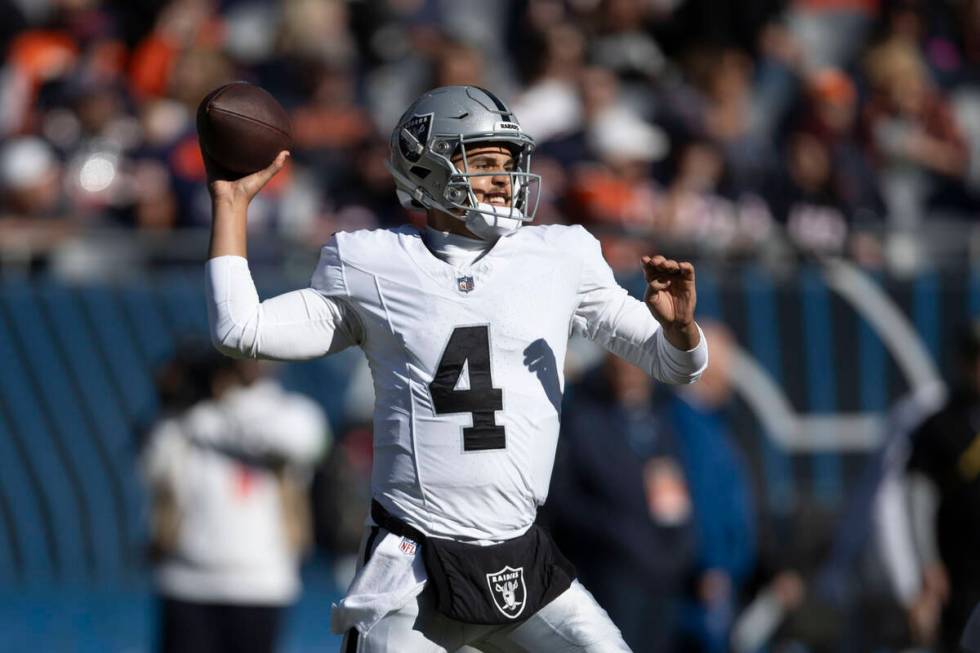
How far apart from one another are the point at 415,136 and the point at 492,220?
304mm

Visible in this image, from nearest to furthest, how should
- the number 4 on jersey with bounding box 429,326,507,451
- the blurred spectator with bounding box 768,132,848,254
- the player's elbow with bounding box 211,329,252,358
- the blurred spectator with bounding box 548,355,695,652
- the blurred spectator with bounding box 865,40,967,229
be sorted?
1. the player's elbow with bounding box 211,329,252,358
2. the number 4 on jersey with bounding box 429,326,507,451
3. the blurred spectator with bounding box 548,355,695,652
4. the blurred spectator with bounding box 768,132,848,254
5. the blurred spectator with bounding box 865,40,967,229

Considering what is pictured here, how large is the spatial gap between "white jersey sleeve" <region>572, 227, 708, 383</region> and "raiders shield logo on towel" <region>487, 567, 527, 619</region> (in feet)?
2.04

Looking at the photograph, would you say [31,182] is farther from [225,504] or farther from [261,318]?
[261,318]

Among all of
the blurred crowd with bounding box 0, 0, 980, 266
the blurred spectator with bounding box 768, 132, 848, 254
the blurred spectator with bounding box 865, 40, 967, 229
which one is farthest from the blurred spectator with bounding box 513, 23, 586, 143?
the blurred spectator with bounding box 865, 40, 967, 229

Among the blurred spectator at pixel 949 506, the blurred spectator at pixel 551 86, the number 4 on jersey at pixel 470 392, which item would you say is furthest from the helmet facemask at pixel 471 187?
the blurred spectator at pixel 551 86

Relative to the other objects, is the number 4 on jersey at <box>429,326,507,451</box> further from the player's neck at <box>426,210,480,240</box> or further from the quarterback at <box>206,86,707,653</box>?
the player's neck at <box>426,210,480,240</box>

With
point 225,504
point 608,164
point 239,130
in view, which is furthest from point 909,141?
point 239,130

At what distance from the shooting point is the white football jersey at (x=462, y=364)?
3.85m

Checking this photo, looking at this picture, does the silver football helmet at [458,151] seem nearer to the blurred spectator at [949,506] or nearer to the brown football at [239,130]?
the brown football at [239,130]

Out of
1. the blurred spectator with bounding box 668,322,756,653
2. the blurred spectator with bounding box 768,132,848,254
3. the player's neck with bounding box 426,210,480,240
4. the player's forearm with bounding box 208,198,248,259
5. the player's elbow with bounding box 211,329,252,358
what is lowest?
the blurred spectator with bounding box 668,322,756,653

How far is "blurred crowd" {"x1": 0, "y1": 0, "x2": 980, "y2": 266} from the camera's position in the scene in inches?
353

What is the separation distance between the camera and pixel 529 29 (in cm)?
Result: 1066

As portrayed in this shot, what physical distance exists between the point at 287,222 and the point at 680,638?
11.2 feet

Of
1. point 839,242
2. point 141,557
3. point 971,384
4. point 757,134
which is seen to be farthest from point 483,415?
point 757,134
